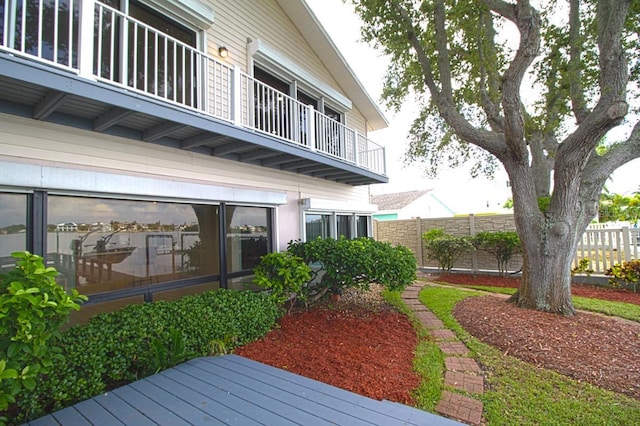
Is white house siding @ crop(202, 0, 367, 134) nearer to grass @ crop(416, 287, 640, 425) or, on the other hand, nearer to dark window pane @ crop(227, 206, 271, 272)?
dark window pane @ crop(227, 206, 271, 272)

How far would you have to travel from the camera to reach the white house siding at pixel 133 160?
138 inches

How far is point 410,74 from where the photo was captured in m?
9.18

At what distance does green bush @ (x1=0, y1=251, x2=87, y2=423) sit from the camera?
2.35m

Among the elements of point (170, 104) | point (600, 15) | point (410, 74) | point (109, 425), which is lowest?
point (109, 425)

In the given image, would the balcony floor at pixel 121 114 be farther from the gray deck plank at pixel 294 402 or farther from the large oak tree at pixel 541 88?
the large oak tree at pixel 541 88

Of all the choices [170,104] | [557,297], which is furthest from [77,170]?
[557,297]

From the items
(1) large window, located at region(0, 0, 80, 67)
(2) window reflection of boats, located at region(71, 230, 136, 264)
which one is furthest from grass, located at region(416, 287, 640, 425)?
(1) large window, located at region(0, 0, 80, 67)

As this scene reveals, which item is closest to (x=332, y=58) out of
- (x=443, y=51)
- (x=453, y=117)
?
(x=443, y=51)

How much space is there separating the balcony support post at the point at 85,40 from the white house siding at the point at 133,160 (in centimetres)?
95

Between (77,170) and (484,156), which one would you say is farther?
(484,156)

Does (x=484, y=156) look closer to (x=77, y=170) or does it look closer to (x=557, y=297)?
(x=557, y=297)

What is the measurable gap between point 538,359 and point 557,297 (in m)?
2.50

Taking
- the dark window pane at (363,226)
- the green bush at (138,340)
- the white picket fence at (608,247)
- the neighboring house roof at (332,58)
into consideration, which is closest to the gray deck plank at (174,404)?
the green bush at (138,340)

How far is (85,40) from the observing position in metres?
3.28
